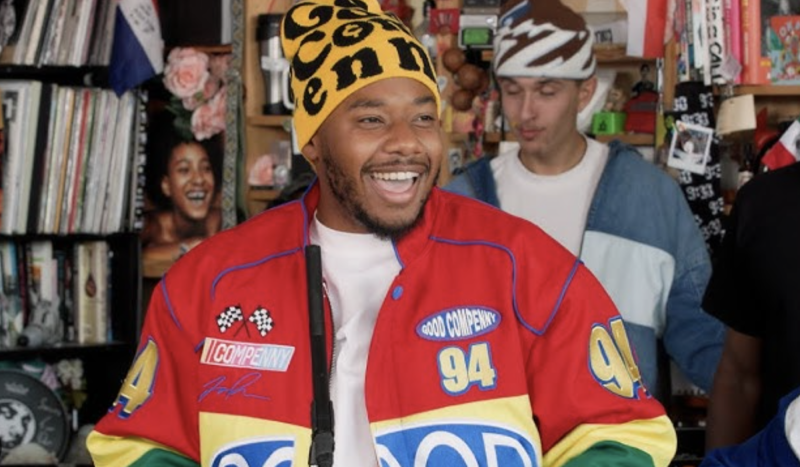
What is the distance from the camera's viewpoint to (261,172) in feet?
17.2

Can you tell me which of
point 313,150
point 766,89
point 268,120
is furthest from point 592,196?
point 268,120

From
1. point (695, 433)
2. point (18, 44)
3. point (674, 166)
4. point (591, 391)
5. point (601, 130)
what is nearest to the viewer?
point (591, 391)

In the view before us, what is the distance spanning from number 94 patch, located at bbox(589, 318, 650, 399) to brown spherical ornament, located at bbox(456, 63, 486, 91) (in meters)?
2.44

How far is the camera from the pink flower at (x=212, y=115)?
5379 mm

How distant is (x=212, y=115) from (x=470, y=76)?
3.84ft

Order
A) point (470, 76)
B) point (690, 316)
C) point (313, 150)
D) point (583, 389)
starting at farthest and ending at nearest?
point (470, 76) < point (690, 316) < point (313, 150) < point (583, 389)

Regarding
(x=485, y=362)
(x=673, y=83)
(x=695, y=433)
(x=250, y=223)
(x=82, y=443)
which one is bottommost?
(x=82, y=443)

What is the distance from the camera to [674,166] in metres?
4.01

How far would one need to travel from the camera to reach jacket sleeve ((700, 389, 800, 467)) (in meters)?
1.89

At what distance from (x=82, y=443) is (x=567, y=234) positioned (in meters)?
2.42

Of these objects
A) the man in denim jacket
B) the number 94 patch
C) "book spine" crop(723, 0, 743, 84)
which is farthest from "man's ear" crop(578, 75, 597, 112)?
the number 94 patch

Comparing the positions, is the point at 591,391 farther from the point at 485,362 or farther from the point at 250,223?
the point at 250,223

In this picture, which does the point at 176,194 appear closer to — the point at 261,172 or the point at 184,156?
the point at 184,156

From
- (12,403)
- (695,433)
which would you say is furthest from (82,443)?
(695,433)
